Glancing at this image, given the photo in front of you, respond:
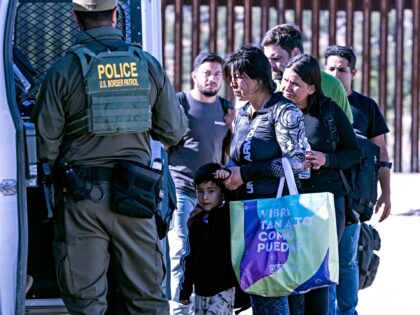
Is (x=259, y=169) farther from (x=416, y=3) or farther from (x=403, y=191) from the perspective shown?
(x=416, y=3)

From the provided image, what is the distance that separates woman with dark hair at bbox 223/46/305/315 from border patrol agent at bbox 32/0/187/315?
2.59 ft

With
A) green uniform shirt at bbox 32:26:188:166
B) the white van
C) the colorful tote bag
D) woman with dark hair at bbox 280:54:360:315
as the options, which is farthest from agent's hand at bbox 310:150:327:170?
green uniform shirt at bbox 32:26:188:166

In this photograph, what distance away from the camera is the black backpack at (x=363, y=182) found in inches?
249

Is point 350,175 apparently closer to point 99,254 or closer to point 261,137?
point 261,137

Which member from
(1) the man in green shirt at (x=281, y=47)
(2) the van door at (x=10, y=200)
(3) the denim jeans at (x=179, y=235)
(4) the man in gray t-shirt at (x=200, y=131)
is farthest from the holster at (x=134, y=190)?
(4) the man in gray t-shirt at (x=200, y=131)

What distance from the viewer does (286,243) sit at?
17.9 ft

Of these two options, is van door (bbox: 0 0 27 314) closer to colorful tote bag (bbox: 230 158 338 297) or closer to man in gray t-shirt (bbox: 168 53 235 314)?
colorful tote bag (bbox: 230 158 338 297)

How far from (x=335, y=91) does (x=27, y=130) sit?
7.90ft

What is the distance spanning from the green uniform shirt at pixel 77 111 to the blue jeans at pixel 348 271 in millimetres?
1909

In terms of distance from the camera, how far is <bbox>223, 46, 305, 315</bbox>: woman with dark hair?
18.2 feet

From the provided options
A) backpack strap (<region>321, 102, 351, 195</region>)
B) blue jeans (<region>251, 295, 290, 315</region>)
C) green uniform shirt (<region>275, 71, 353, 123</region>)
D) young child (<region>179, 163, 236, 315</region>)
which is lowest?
blue jeans (<region>251, 295, 290, 315</region>)

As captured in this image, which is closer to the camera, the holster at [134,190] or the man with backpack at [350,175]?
the holster at [134,190]

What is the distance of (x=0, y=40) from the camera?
452cm

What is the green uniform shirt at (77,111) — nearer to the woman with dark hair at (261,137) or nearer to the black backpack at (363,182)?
the woman with dark hair at (261,137)
